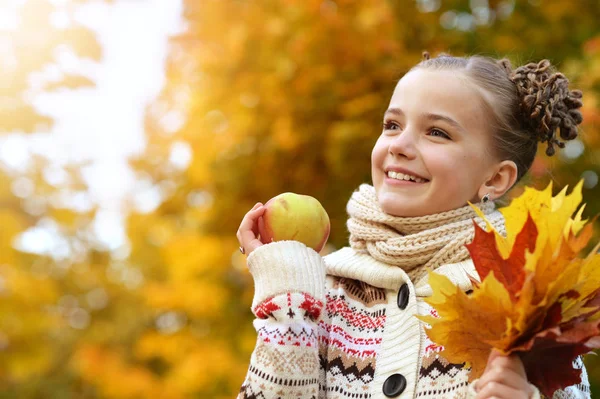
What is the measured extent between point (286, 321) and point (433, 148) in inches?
25.1

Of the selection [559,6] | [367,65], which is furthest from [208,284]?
[559,6]

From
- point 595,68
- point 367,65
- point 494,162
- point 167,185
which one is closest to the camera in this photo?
point 494,162

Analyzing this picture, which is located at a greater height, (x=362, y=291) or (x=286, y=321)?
(x=362, y=291)

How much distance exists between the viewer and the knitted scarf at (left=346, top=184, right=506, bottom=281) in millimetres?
2215

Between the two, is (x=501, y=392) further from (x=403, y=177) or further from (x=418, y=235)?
(x=403, y=177)

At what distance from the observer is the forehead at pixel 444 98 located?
233cm

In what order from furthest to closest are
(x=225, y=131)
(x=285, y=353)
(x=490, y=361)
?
1. (x=225, y=131)
2. (x=285, y=353)
3. (x=490, y=361)

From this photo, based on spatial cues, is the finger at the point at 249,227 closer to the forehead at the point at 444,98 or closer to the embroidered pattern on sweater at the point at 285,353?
the embroidered pattern on sweater at the point at 285,353

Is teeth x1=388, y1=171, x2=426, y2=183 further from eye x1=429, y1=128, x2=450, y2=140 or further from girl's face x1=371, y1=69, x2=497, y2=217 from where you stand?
eye x1=429, y1=128, x2=450, y2=140

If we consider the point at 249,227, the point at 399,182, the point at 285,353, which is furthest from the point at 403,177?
the point at 285,353

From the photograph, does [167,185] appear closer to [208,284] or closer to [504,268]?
[208,284]

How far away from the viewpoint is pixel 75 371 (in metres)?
11.1

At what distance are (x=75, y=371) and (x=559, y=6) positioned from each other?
27.6ft

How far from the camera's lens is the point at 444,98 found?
2342 mm
